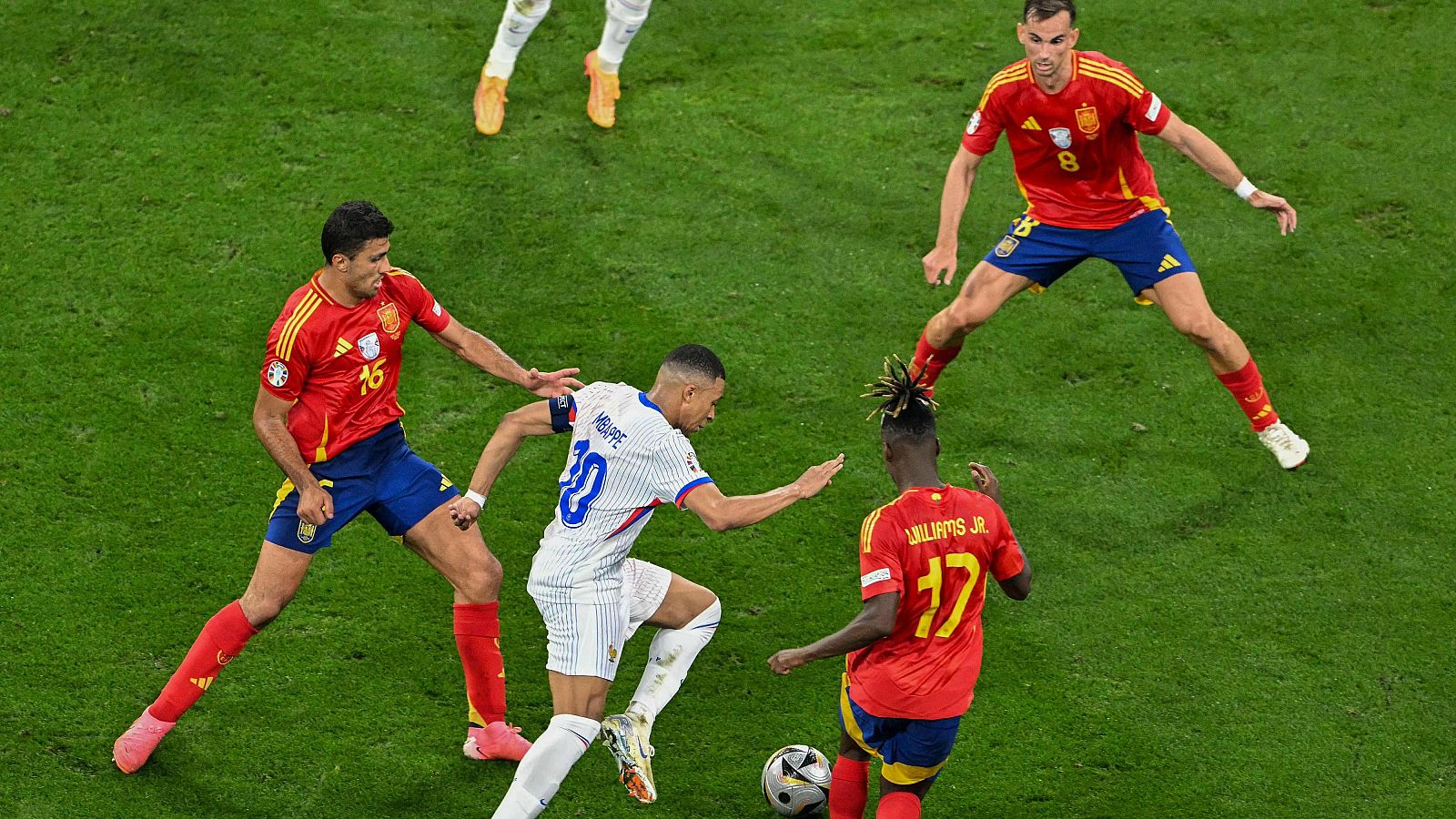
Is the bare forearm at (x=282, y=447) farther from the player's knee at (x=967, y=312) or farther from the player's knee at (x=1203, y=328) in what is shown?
the player's knee at (x=1203, y=328)

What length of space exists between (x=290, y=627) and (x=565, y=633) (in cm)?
204

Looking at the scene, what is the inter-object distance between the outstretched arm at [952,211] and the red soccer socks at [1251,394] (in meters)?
1.57

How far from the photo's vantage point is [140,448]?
28.2 ft

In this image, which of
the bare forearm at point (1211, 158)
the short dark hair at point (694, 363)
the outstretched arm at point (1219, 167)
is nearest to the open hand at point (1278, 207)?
the outstretched arm at point (1219, 167)

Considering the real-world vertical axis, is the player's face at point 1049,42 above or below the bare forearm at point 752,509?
above

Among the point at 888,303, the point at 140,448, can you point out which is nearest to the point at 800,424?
the point at 888,303

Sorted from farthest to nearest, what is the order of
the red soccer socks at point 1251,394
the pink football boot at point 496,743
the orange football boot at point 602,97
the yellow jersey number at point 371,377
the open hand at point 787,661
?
1. the orange football boot at point 602,97
2. the red soccer socks at point 1251,394
3. the pink football boot at point 496,743
4. the yellow jersey number at point 371,377
5. the open hand at point 787,661

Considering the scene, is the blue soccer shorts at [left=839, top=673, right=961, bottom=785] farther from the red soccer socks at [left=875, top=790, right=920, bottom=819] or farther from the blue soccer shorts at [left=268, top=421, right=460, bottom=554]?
the blue soccer shorts at [left=268, top=421, right=460, bottom=554]

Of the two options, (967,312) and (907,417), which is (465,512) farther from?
(967,312)

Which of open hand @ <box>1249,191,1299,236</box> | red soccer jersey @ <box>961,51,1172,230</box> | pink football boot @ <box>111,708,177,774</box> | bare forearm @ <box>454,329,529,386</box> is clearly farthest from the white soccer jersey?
open hand @ <box>1249,191,1299,236</box>

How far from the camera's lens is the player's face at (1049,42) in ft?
25.3

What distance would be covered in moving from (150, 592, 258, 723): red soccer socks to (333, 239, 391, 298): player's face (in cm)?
151

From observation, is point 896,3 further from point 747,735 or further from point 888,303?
point 747,735

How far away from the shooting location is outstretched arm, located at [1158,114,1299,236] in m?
7.86
